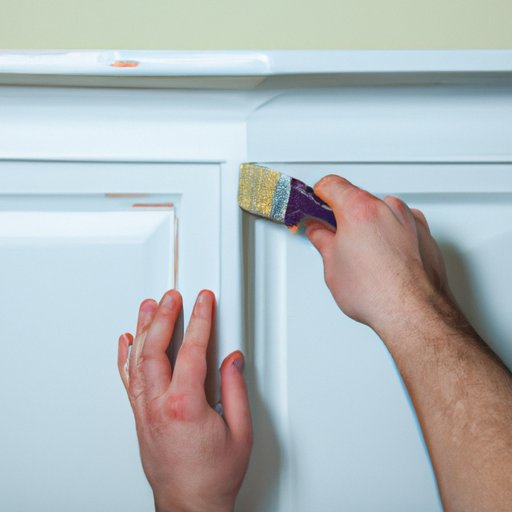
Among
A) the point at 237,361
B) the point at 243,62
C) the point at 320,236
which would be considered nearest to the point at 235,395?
the point at 237,361

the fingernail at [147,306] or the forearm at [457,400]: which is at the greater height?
the fingernail at [147,306]

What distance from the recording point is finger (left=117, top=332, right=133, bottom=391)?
1.75ft

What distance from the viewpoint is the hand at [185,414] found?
1.71 feet

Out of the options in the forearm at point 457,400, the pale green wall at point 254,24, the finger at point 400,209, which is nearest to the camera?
the forearm at point 457,400

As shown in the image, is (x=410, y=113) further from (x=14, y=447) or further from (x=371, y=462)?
(x=14, y=447)

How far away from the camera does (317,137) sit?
0.52m

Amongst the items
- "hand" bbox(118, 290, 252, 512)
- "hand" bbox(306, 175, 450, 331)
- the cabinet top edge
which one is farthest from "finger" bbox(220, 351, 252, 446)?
the cabinet top edge

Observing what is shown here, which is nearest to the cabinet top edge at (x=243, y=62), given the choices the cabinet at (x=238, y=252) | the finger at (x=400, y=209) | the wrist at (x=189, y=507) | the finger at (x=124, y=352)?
the cabinet at (x=238, y=252)

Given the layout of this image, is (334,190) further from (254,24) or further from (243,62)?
(254,24)

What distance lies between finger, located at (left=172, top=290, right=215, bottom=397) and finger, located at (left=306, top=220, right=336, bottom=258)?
0.37ft

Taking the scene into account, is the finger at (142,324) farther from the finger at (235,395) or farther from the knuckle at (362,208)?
the knuckle at (362,208)

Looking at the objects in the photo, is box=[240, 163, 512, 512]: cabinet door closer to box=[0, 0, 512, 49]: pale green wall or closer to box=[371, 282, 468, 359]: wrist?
box=[371, 282, 468, 359]: wrist

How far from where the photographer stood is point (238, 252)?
0.53m

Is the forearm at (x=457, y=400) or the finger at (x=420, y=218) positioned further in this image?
the finger at (x=420, y=218)
